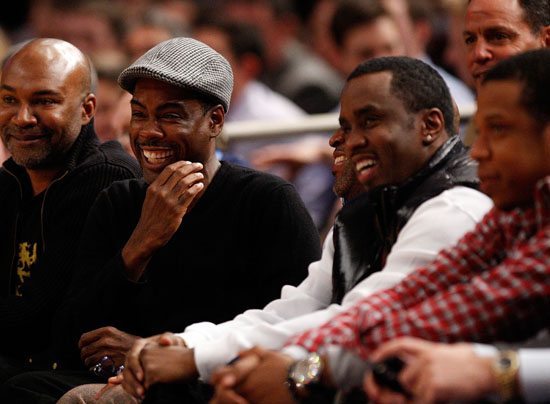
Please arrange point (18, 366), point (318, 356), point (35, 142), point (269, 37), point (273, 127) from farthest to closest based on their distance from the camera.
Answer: point (269, 37) < point (273, 127) < point (35, 142) < point (18, 366) < point (318, 356)

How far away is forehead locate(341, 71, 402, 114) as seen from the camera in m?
2.82

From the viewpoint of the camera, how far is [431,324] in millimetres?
2242

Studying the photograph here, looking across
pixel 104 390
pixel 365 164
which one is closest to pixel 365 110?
pixel 365 164

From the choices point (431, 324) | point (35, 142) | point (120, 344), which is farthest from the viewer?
point (35, 142)

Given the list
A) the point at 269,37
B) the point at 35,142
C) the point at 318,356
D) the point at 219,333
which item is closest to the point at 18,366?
the point at 35,142

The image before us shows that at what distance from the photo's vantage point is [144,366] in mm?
2770

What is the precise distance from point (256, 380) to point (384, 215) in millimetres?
629

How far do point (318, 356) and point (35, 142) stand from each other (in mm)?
2119

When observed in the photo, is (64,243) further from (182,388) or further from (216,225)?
(182,388)

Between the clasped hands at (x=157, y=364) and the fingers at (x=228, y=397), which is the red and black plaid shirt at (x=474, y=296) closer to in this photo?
the fingers at (x=228, y=397)

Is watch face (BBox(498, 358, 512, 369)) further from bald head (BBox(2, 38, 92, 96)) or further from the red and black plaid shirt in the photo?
bald head (BBox(2, 38, 92, 96))

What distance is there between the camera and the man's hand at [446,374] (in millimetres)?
2047

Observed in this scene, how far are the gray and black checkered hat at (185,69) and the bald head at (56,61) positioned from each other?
0.71 m

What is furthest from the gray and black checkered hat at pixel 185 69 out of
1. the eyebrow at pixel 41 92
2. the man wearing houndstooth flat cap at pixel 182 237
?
the eyebrow at pixel 41 92
